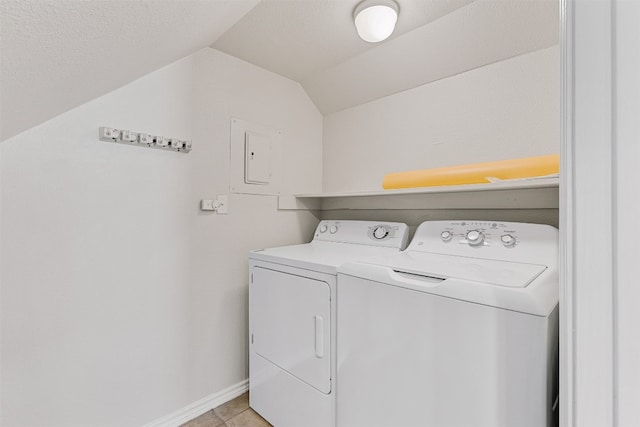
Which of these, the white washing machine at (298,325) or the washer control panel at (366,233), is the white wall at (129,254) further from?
the washer control panel at (366,233)

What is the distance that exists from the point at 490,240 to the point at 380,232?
0.63 meters

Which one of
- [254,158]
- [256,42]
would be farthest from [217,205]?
[256,42]

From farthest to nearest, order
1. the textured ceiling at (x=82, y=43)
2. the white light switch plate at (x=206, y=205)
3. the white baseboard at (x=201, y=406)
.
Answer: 1. the white light switch plate at (x=206, y=205)
2. the white baseboard at (x=201, y=406)
3. the textured ceiling at (x=82, y=43)

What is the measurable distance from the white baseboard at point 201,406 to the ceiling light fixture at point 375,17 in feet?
7.42

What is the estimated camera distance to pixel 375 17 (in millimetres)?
1423

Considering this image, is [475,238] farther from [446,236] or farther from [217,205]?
[217,205]

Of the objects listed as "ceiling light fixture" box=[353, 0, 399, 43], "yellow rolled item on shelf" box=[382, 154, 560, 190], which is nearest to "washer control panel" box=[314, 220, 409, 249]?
"yellow rolled item on shelf" box=[382, 154, 560, 190]

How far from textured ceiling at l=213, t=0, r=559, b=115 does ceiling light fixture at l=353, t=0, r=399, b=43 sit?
58mm

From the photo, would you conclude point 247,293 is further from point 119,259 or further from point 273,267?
point 119,259

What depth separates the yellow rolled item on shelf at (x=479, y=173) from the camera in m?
1.33

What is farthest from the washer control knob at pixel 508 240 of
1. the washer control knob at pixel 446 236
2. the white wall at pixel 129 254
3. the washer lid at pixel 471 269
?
the white wall at pixel 129 254

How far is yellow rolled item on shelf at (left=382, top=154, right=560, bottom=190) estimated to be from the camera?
1332 mm
